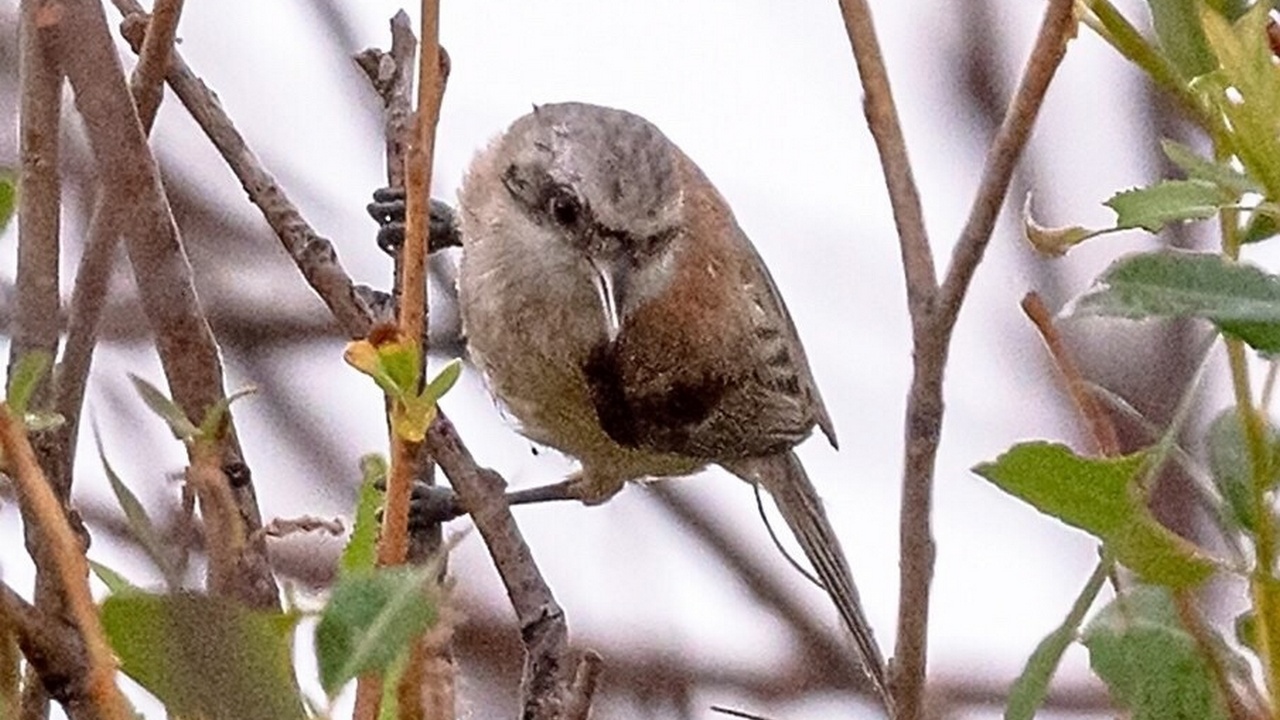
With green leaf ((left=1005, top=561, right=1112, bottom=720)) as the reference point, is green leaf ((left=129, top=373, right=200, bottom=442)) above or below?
A: above

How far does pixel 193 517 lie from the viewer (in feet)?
1.70

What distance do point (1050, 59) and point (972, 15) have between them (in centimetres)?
118

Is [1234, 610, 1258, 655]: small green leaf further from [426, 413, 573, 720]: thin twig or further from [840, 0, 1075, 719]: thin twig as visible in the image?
[426, 413, 573, 720]: thin twig

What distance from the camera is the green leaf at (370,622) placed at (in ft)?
1.03

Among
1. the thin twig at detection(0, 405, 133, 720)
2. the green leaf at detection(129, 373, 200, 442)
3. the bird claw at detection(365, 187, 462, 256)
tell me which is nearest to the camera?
the thin twig at detection(0, 405, 133, 720)

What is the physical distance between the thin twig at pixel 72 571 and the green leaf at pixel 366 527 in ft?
0.22

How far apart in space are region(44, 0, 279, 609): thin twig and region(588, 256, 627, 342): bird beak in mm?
842

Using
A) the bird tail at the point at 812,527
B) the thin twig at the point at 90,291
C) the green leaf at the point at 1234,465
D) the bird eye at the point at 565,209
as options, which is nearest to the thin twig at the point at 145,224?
the thin twig at the point at 90,291

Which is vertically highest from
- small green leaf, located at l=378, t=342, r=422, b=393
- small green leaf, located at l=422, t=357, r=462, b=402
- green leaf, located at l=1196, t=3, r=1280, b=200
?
green leaf, located at l=1196, t=3, r=1280, b=200

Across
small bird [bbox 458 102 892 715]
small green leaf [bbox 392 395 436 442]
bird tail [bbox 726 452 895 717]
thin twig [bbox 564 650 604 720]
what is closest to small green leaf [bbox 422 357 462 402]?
small green leaf [bbox 392 395 436 442]

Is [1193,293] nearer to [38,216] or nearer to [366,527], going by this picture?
[366,527]

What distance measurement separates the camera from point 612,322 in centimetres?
140

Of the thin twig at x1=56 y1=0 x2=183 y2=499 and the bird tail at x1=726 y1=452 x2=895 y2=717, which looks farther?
the bird tail at x1=726 y1=452 x2=895 y2=717

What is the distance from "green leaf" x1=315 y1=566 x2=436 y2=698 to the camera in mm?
314
